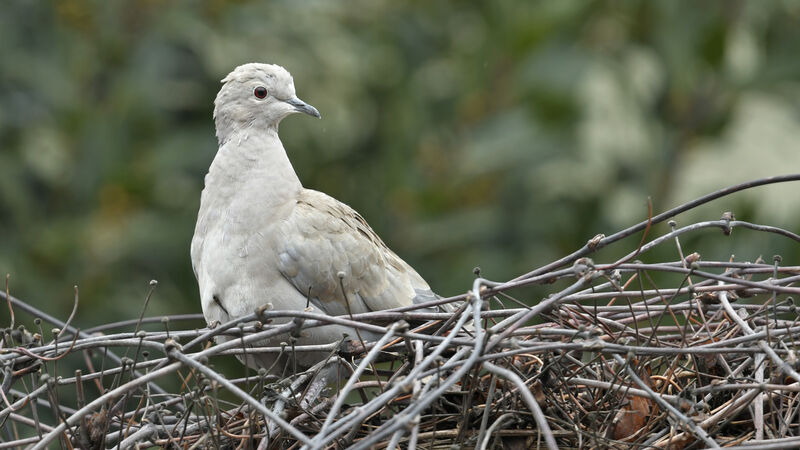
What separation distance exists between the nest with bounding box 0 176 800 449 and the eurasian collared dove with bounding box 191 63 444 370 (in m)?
0.60

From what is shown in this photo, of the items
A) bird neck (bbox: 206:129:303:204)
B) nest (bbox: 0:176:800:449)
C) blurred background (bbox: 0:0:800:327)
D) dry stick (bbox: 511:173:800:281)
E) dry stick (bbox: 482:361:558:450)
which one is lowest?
dry stick (bbox: 482:361:558:450)

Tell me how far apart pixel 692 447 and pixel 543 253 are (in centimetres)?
612

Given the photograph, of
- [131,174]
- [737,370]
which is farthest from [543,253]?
[737,370]

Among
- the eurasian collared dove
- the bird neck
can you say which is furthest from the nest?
the bird neck

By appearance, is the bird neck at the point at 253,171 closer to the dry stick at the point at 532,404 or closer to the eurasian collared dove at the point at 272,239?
the eurasian collared dove at the point at 272,239

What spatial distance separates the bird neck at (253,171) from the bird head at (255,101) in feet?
0.19

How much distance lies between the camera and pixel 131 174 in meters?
8.64

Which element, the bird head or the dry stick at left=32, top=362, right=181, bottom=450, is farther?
the bird head

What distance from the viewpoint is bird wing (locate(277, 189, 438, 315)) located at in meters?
4.11

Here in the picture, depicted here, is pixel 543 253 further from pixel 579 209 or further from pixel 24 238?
pixel 24 238

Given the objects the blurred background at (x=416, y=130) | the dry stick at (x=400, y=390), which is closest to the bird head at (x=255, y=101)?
the dry stick at (x=400, y=390)

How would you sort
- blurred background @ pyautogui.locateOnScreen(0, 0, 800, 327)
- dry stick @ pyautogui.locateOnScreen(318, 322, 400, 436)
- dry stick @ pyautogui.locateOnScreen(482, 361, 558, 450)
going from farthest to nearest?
blurred background @ pyautogui.locateOnScreen(0, 0, 800, 327) → dry stick @ pyautogui.locateOnScreen(318, 322, 400, 436) → dry stick @ pyautogui.locateOnScreen(482, 361, 558, 450)

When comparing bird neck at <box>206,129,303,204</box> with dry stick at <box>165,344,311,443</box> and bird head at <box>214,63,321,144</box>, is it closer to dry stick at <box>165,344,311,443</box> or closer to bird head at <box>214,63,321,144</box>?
bird head at <box>214,63,321,144</box>

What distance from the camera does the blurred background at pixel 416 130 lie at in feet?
27.7
